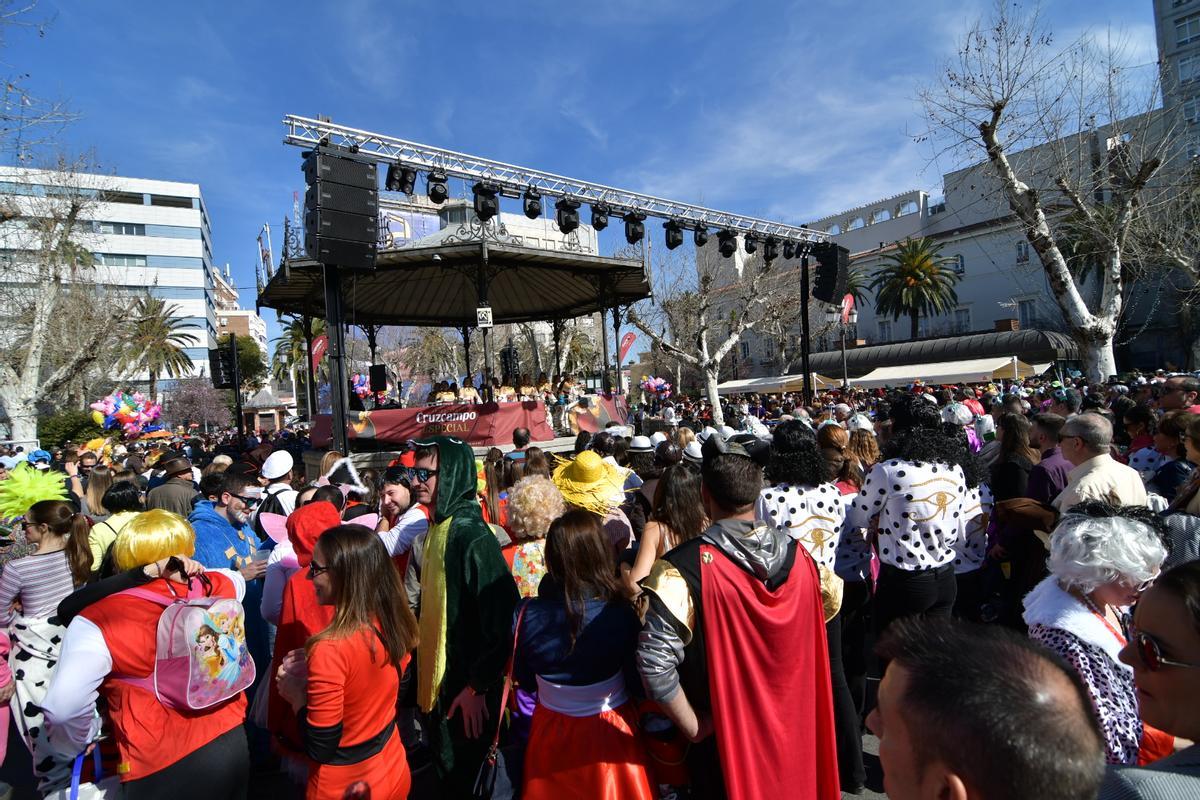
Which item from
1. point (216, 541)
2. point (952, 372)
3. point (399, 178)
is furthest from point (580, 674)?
point (952, 372)

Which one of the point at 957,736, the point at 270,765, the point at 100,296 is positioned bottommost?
the point at 270,765

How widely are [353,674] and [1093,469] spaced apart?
12.6 feet

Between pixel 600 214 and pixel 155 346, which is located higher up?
pixel 155 346

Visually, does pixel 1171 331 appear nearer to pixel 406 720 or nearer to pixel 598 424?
pixel 598 424

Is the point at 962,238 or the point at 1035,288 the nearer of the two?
the point at 1035,288

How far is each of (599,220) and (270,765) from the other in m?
12.3

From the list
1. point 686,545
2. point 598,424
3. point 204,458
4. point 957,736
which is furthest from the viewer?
point 204,458

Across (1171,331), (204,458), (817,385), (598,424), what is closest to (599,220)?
(598,424)

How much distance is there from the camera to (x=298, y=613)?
2.81 meters

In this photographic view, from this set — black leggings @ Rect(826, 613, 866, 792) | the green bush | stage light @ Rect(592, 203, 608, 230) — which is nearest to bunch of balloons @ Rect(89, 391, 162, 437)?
the green bush

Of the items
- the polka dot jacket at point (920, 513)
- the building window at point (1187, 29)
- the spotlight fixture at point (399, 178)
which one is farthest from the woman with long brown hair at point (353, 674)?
the building window at point (1187, 29)

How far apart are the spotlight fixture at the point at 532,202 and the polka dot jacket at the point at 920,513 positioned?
11.1 m

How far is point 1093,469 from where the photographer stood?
135 inches

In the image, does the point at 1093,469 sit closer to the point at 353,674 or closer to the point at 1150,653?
Answer: the point at 1150,653
